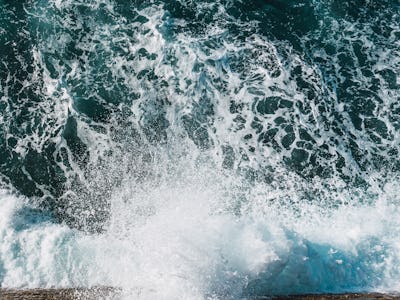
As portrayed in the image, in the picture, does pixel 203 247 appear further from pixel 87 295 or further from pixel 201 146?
pixel 201 146

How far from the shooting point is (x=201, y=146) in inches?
370

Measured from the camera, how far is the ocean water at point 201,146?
7.65 meters

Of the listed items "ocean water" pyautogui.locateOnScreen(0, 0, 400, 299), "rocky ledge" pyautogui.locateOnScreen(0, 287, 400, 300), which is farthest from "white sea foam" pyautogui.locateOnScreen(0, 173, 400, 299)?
"rocky ledge" pyautogui.locateOnScreen(0, 287, 400, 300)

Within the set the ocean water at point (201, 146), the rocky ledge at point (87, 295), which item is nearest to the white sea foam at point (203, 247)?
the ocean water at point (201, 146)

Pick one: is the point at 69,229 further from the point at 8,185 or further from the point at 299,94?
the point at 299,94

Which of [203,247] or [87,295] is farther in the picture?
[203,247]

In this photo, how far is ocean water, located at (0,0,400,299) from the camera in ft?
25.1

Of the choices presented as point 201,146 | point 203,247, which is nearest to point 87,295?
point 203,247

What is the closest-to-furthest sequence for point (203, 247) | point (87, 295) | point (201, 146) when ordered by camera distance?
point (87, 295) < point (203, 247) < point (201, 146)

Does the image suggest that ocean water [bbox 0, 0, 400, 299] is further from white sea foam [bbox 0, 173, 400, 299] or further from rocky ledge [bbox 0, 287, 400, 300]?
rocky ledge [bbox 0, 287, 400, 300]

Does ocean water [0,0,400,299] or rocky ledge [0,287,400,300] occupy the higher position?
ocean water [0,0,400,299]

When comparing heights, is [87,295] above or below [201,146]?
below

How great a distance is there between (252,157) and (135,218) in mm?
2859

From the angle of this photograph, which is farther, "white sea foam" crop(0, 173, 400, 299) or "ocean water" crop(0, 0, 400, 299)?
"ocean water" crop(0, 0, 400, 299)
